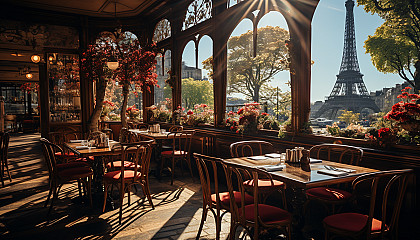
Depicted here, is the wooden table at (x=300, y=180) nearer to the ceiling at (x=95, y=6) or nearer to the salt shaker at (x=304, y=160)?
the salt shaker at (x=304, y=160)

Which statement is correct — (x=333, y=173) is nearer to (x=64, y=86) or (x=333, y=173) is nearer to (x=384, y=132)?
(x=384, y=132)

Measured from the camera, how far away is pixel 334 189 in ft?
10.5

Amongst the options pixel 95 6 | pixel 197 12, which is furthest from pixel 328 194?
pixel 95 6

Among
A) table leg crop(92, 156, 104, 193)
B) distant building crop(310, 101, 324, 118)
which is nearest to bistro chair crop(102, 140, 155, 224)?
table leg crop(92, 156, 104, 193)

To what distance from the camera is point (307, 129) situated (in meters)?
4.14

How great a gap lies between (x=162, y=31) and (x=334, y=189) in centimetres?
648

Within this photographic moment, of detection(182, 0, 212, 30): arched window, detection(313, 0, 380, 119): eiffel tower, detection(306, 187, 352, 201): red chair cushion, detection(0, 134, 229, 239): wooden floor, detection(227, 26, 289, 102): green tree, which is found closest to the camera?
detection(306, 187, 352, 201): red chair cushion

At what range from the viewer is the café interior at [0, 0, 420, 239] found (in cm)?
260

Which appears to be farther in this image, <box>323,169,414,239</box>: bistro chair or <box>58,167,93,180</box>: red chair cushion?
<box>58,167,93,180</box>: red chair cushion

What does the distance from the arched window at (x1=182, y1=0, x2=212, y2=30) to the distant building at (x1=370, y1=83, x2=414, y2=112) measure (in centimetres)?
399

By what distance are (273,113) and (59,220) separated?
3464 millimetres

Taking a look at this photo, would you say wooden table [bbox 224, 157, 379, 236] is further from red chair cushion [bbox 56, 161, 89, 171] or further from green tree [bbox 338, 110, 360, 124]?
red chair cushion [bbox 56, 161, 89, 171]

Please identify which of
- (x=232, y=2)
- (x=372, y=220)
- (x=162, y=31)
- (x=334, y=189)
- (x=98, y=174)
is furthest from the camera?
(x=162, y=31)

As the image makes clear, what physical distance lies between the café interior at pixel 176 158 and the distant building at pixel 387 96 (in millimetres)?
465
